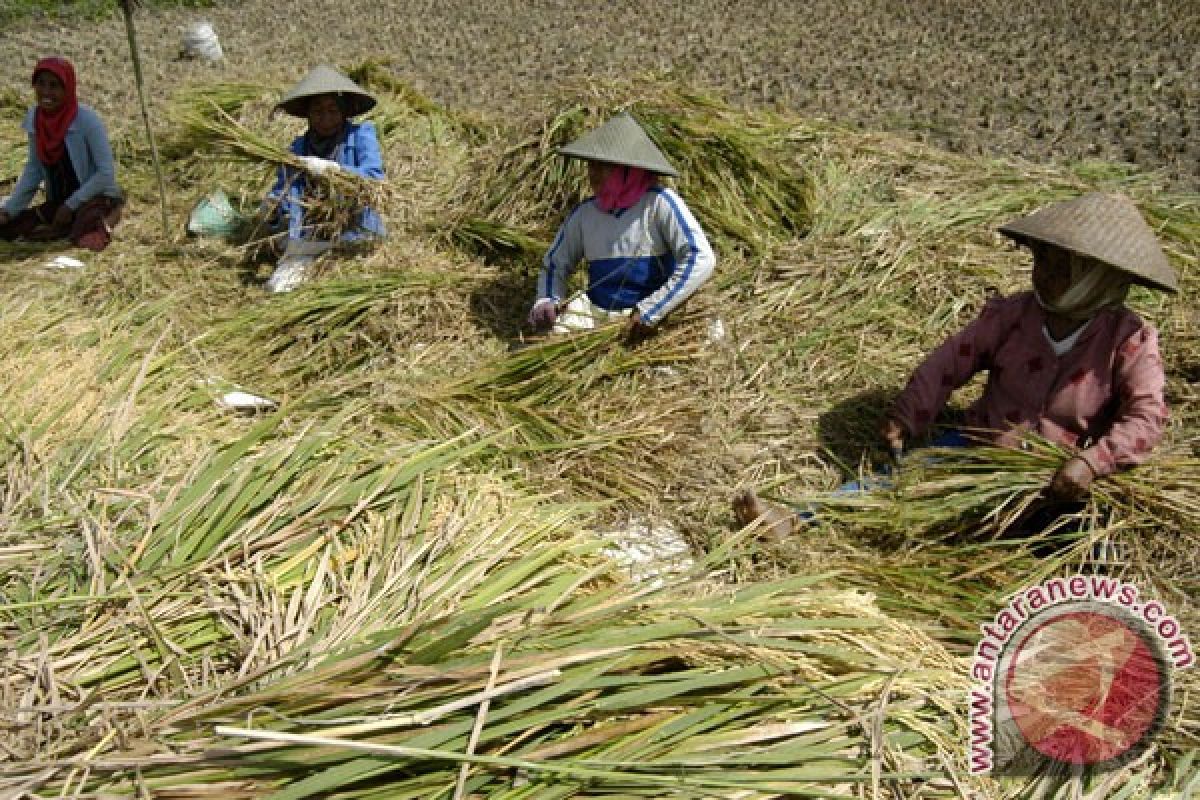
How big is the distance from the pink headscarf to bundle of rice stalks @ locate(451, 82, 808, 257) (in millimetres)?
624

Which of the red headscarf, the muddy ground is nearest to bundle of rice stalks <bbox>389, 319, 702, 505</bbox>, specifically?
the muddy ground

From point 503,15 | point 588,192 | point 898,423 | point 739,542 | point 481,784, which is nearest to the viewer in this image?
point 481,784

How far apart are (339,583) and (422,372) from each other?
64.3 inches

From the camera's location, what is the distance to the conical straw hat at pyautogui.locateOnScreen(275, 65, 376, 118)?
14.0 feet

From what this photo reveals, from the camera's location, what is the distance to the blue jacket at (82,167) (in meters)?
4.71

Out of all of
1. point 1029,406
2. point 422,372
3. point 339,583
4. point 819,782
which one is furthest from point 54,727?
point 1029,406

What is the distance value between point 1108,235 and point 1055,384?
397mm

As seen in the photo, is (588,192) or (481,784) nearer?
(481,784)

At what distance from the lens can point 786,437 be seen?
310 centimetres

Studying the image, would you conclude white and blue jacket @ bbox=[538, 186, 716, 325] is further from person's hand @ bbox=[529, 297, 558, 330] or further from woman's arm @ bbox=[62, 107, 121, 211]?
woman's arm @ bbox=[62, 107, 121, 211]

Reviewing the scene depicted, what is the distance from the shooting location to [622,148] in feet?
11.3

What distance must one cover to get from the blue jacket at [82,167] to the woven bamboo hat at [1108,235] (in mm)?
4029

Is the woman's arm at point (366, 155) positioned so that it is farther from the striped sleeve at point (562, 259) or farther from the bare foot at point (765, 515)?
the bare foot at point (765, 515)

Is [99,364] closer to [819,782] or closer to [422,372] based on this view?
[422,372]
